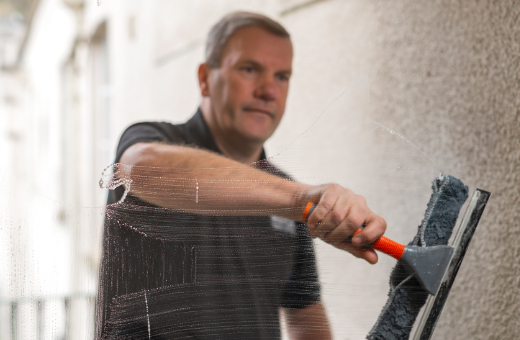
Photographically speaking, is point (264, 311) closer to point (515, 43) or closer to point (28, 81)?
point (515, 43)

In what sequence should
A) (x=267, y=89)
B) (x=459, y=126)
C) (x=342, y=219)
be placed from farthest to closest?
(x=267, y=89) < (x=459, y=126) < (x=342, y=219)

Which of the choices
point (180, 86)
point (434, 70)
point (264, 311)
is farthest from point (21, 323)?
point (180, 86)

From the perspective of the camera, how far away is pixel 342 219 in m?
0.29

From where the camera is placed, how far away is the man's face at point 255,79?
55 centimetres

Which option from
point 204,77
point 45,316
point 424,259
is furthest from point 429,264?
point 204,77

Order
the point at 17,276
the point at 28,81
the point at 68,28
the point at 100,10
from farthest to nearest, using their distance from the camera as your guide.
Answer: the point at 28,81 → the point at 68,28 → the point at 100,10 → the point at 17,276

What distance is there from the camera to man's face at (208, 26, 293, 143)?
547 mm

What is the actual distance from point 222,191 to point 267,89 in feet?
0.89

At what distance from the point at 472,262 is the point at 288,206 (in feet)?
0.80

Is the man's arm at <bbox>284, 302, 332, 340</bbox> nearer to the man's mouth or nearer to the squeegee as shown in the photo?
the squeegee

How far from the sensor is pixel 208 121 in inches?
23.5

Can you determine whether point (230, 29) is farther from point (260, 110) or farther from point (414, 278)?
point (414, 278)

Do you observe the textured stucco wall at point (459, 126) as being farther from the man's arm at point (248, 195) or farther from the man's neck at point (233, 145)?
the man's neck at point (233, 145)

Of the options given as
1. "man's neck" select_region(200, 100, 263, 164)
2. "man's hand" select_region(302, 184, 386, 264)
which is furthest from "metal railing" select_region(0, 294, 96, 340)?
"man's neck" select_region(200, 100, 263, 164)
